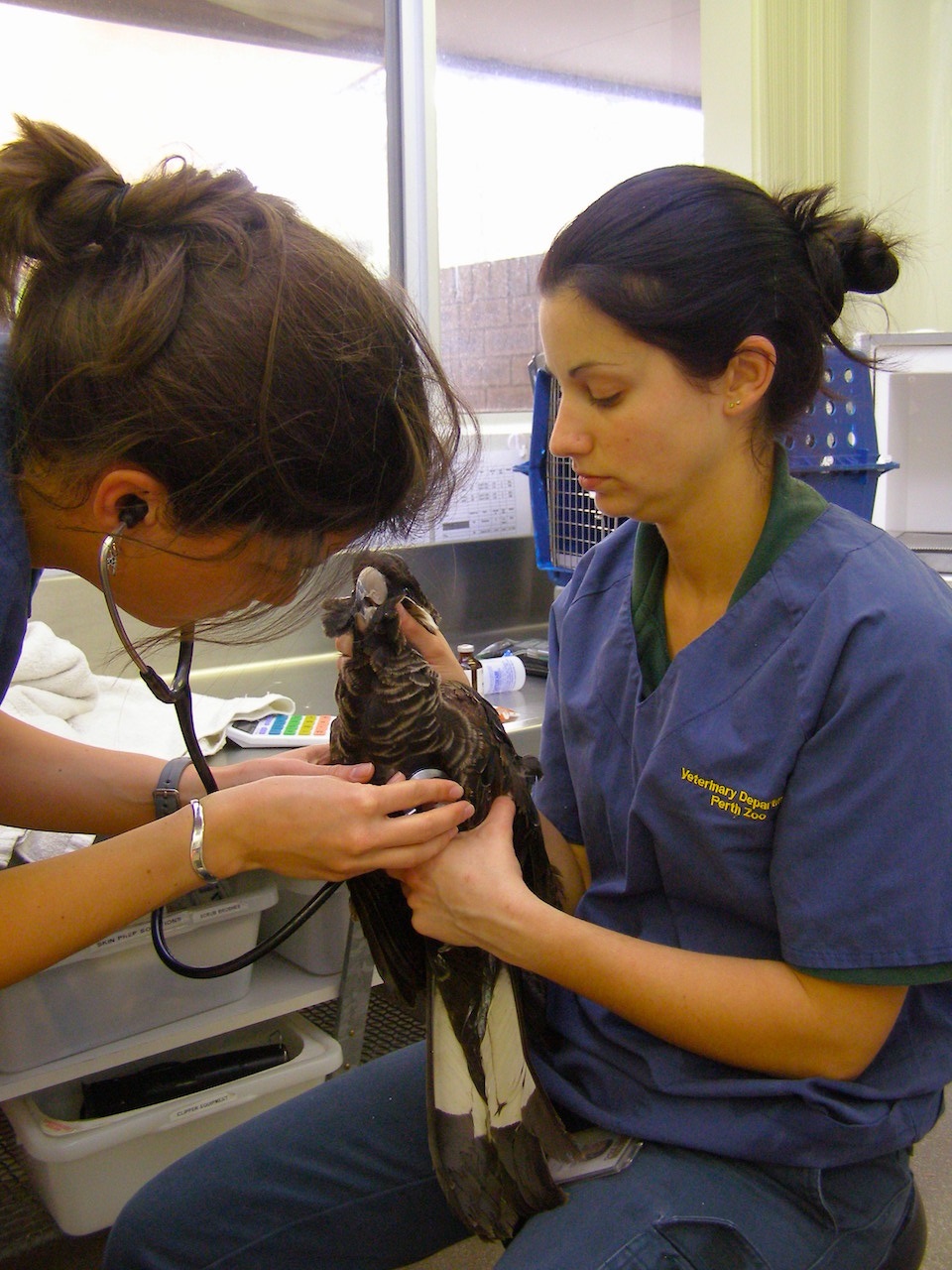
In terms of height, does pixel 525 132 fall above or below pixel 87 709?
above

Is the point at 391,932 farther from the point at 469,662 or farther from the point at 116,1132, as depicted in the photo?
the point at 469,662

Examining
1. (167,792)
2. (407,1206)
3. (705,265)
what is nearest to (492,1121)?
(407,1206)

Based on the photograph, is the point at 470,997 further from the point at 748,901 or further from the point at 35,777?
the point at 35,777

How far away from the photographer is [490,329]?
2.52m

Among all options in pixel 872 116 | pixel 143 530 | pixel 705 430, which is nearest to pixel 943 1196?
pixel 705 430

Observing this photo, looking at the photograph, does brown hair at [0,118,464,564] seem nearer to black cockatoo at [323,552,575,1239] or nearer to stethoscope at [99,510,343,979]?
stethoscope at [99,510,343,979]

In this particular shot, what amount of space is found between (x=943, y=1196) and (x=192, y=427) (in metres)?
1.66

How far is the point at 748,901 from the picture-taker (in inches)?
37.2

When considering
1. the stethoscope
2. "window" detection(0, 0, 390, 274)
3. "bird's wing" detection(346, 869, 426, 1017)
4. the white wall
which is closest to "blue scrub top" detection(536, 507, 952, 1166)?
"bird's wing" detection(346, 869, 426, 1017)

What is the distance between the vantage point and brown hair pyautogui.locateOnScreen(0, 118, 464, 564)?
80cm

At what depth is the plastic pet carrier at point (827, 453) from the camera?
1700mm

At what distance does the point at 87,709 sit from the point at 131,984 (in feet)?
1.49

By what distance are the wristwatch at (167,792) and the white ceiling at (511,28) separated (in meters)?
1.44

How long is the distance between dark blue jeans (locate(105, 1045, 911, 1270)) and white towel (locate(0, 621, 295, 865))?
570 millimetres
